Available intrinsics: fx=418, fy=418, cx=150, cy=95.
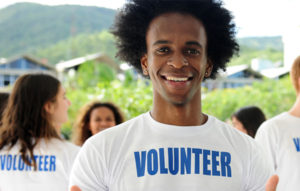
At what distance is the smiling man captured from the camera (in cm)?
137

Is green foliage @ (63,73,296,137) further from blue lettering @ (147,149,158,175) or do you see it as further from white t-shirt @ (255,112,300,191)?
blue lettering @ (147,149,158,175)

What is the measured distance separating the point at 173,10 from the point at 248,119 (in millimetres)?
2265

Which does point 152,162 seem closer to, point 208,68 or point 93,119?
point 208,68

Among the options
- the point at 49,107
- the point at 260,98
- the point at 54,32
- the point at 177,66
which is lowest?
the point at 49,107

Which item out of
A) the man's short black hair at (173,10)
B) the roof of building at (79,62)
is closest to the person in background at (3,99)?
the man's short black hair at (173,10)

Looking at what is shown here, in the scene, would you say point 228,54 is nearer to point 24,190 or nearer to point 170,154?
point 170,154

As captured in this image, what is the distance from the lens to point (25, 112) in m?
2.53

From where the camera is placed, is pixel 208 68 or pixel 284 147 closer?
pixel 208 68

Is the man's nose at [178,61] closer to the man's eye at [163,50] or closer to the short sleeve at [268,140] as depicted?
the man's eye at [163,50]

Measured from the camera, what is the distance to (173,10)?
1497 millimetres

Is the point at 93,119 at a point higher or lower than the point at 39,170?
higher

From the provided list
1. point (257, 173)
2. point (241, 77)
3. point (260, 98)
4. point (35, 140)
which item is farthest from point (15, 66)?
point (257, 173)

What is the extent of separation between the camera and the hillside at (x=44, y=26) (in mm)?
34000

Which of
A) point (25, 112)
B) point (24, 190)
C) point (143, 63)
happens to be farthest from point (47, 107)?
point (143, 63)
